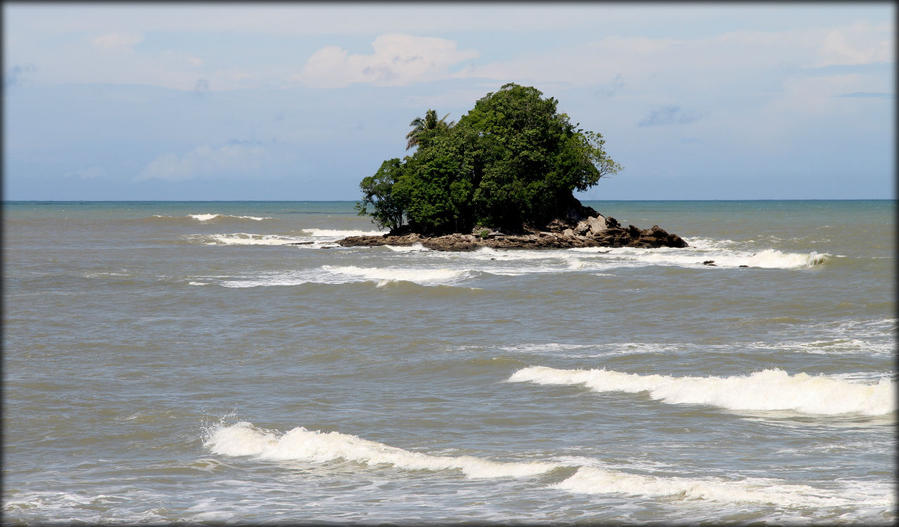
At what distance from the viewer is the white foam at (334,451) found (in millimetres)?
12383

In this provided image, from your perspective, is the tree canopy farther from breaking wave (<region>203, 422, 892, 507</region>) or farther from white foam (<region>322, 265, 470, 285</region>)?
breaking wave (<region>203, 422, 892, 507</region>)

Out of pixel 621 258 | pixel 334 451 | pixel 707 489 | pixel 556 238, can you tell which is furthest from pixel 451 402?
pixel 556 238

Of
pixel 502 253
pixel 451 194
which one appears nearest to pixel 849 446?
pixel 502 253

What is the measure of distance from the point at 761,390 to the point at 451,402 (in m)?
5.31

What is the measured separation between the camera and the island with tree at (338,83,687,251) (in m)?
60.6

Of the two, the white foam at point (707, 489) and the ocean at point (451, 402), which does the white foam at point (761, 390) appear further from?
the white foam at point (707, 489)

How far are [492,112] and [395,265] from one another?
20.2 metres

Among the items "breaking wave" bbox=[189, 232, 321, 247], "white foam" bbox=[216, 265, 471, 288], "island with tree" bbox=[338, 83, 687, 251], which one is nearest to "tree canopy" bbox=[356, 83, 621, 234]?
"island with tree" bbox=[338, 83, 687, 251]

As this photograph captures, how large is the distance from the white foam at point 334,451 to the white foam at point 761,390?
524 cm

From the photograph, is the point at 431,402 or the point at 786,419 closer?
the point at 786,419

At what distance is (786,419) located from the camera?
15.2 meters

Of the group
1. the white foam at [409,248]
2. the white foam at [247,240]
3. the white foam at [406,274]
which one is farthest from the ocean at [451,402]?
the white foam at [247,240]

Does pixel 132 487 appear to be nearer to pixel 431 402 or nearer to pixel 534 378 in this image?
pixel 431 402

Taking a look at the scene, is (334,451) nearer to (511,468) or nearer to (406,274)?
(511,468)
